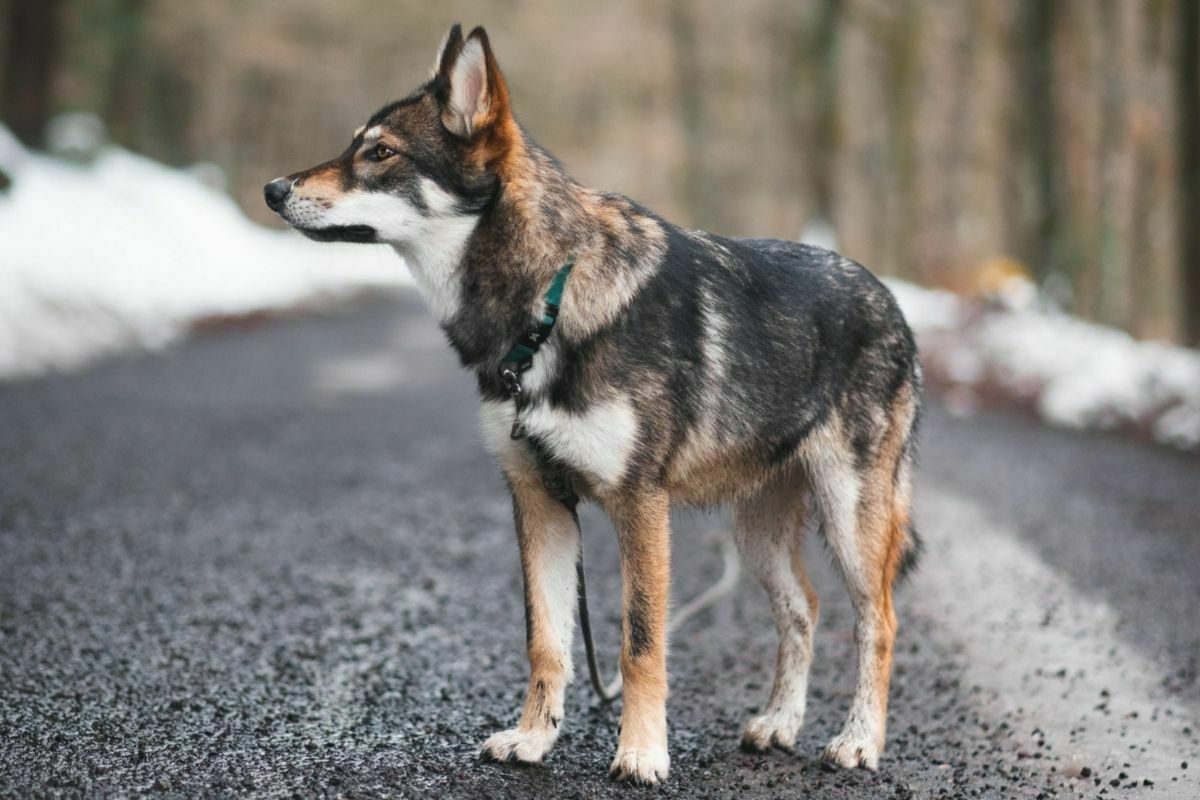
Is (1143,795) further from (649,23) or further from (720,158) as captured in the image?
(720,158)

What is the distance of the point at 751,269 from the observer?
14.3 feet

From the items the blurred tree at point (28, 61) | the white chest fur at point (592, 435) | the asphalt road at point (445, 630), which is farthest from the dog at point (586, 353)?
the blurred tree at point (28, 61)

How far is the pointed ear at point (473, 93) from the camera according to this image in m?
3.83

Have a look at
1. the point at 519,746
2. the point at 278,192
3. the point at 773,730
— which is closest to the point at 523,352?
the point at 278,192

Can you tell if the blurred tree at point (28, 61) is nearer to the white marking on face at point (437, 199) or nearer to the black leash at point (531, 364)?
the white marking on face at point (437, 199)

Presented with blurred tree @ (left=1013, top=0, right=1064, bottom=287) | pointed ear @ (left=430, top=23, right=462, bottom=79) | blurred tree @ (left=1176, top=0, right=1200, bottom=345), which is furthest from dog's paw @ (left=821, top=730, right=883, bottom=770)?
blurred tree @ (left=1013, top=0, right=1064, bottom=287)

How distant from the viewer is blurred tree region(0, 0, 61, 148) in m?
16.7

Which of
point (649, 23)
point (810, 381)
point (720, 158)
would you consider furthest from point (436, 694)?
point (720, 158)

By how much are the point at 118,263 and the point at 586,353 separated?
47.8 ft

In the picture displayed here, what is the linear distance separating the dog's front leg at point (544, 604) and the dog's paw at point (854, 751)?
98cm

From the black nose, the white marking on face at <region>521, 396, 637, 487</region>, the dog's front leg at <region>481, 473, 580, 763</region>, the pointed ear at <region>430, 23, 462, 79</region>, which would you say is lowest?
the dog's front leg at <region>481, 473, 580, 763</region>

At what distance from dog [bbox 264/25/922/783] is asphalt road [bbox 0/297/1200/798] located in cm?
34

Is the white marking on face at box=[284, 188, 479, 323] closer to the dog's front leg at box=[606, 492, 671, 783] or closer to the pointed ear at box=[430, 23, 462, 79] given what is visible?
the pointed ear at box=[430, 23, 462, 79]

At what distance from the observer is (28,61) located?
16906mm
